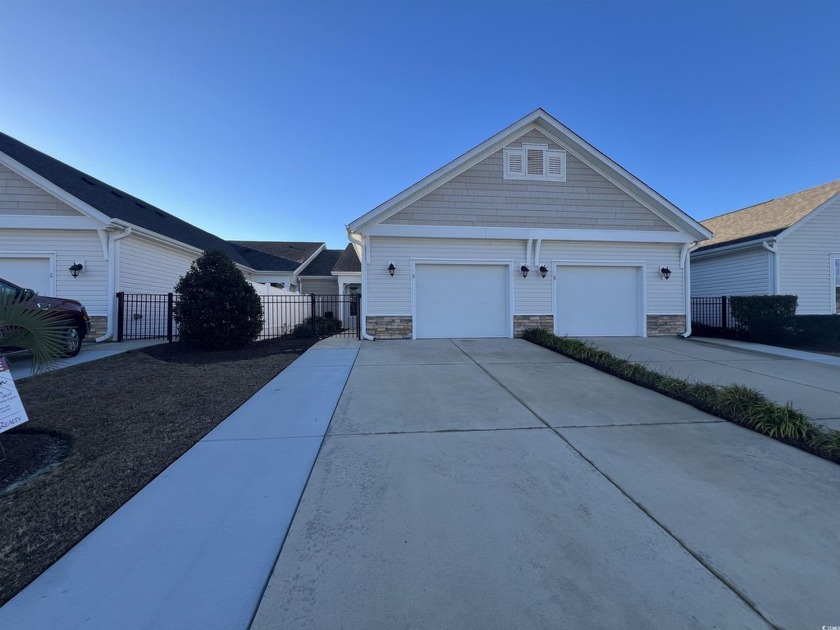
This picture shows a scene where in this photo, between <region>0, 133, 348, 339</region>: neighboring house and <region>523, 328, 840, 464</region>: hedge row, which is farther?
<region>0, 133, 348, 339</region>: neighboring house

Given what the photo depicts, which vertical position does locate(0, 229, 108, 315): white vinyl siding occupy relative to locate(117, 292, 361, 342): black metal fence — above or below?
above

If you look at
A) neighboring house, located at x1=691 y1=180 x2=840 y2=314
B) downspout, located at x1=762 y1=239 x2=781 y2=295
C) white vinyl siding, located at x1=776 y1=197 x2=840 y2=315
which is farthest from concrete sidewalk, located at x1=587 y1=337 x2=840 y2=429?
white vinyl siding, located at x1=776 y1=197 x2=840 y2=315

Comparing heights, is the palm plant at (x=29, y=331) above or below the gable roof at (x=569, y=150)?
below

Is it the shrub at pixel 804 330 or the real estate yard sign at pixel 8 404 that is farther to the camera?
the shrub at pixel 804 330

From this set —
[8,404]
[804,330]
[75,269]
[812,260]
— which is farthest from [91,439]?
[812,260]

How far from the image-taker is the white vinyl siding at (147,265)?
1111 cm

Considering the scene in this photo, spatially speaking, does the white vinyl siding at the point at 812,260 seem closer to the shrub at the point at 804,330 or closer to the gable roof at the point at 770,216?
the gable roof at the point at 770,216

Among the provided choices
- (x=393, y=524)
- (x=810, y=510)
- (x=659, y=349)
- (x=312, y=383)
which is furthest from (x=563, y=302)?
(x=393, y=524)

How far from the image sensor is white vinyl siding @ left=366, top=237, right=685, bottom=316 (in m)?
10.5

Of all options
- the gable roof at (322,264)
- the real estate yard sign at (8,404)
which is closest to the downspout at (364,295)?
the real estate yard sign at (8,404)

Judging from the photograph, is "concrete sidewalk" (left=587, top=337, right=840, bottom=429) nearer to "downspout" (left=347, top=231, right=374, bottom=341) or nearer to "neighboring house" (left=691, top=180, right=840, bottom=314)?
"neighboring house" (left=691, top=180, right=840, bottom=314)

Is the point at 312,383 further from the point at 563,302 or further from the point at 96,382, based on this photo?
the point at 563,302

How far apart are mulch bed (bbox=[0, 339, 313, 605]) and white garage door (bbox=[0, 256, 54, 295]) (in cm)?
539

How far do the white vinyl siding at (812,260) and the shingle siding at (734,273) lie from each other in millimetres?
431
